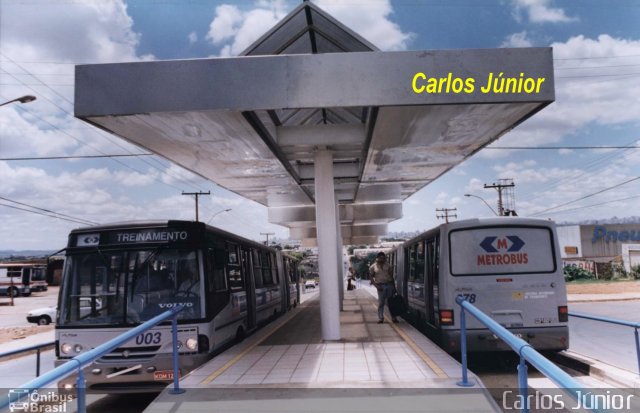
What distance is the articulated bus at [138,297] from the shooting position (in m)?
8.07

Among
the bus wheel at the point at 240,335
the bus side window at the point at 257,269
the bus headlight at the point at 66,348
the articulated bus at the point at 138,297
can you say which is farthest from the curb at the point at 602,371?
the bus headlight at the point at 66,348

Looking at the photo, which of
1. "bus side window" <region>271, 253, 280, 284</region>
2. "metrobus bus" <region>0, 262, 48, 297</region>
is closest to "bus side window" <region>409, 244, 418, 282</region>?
"bus side window" <region>271, 253, 280, 284</region>

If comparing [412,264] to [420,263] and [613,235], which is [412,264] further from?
[613,235]

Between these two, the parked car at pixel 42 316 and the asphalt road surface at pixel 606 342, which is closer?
the asphalt road surface at pixel 606 342

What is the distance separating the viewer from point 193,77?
8789 mm

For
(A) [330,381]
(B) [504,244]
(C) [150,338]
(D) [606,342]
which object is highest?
(B) [504,244]

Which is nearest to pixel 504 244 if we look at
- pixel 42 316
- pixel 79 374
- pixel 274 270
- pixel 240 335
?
pixel 240 335

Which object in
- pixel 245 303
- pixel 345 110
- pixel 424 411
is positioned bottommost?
pixel 424 411

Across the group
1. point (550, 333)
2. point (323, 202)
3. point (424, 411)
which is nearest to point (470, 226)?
point (550, 333)

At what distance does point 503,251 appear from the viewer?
10406 millimetres

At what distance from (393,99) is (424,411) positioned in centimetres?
481

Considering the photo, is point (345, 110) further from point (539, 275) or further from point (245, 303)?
point (539, 275)

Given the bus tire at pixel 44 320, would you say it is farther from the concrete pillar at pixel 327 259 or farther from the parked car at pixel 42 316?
the concrete pillar at pixel 327 259

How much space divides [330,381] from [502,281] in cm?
442
